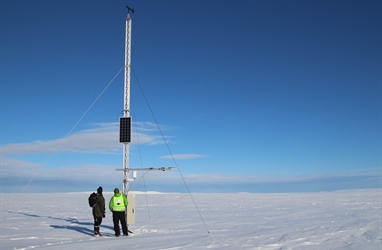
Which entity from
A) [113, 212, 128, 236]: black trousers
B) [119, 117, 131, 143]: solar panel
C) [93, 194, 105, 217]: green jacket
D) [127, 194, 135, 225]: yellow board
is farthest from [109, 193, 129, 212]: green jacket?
[119, 117, 131, 143]: solar panel

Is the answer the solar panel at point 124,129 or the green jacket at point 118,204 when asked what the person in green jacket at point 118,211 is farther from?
the solar panel at point 124,129

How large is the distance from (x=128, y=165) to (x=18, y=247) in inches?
180

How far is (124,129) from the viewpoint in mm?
12852

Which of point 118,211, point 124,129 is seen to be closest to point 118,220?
point 118,211

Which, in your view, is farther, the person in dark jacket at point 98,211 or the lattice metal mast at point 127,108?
the lattice metal mast at point 127,108

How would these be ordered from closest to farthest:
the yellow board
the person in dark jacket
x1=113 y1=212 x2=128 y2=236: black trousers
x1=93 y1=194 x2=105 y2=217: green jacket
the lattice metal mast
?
1. x1=113 y1=212 x2=128 y2=236: black trousers
2. the person in dark jacket
3. x1=93 y1=194 x2=105 y2=217: green jacket
4. the yellow board
5. the lattice metal mast

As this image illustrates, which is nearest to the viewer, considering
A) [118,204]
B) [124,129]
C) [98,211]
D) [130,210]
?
[118,204]

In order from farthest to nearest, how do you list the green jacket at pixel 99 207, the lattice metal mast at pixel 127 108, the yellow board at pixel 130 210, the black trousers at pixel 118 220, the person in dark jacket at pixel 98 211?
the lattice metal mast at pixel 127 108, the yellow board at pixel 130 210, the green jacket at pixel 99 207, the person in dark jacket at pixel 98 211, the black trousers at pixel 118 220

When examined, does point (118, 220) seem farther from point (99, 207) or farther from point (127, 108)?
point (127, 108)

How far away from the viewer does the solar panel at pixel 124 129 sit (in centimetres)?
1277

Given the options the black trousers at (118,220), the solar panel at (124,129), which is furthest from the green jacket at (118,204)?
the solar panel at (124,129)

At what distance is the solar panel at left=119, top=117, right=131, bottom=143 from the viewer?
12.8 metres

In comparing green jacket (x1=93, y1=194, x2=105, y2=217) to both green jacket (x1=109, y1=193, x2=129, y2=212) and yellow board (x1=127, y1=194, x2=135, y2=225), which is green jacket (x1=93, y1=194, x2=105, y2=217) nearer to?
green jacket (x1=109, y1=193, x2=129, y2=212)

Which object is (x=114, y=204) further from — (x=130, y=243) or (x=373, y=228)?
(x=373, y=228)
